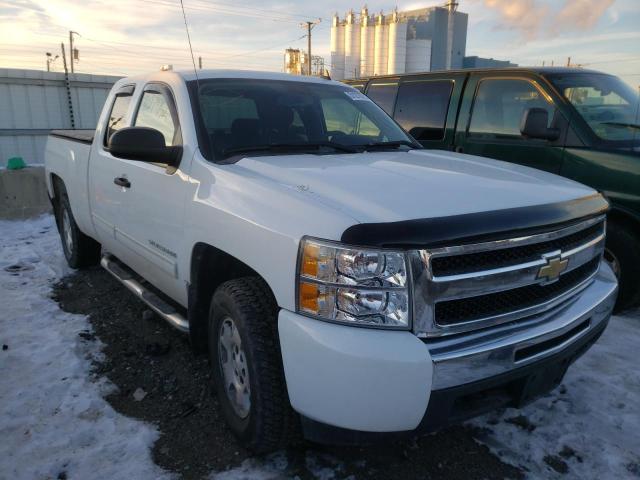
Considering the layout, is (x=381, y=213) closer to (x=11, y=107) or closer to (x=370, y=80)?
(x=370, y=80)

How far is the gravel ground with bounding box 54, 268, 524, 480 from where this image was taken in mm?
2490

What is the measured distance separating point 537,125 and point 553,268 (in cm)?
256

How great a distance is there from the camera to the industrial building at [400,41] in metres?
53.6

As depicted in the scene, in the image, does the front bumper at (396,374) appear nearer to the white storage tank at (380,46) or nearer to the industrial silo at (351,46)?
the white storage tank at (380,46)

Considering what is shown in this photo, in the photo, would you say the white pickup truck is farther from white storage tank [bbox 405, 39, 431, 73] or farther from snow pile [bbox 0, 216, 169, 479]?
white storage tank [bbox 405, 39, 431, 73]

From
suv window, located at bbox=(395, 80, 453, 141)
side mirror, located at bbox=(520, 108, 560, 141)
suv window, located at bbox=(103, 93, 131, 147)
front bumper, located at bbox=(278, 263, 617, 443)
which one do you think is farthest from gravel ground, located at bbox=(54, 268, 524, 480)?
suv window, located at bbox=(395, 80, 453, 141)

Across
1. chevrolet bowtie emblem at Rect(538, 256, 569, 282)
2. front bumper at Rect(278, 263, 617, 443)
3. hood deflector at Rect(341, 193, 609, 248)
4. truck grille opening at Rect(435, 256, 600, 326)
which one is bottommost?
front bumper at Rect(278, 263, 617, 443)

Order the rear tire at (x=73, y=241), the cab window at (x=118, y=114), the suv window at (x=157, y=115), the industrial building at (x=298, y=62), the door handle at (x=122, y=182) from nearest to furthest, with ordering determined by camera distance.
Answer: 1. the suv window at (x=157, y=115)
2. the door handle at (x=122, y=182)
3. the cab window at (x=118, y=114)
4. the rear tire at (x=73, y=241)
5. the industrial building at (x=298, y=62)

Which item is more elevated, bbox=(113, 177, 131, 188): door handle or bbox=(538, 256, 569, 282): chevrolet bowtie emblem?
bbox=(113, 177, 131, 188): door handle

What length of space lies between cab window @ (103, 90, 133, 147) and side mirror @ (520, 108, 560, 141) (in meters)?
3.24

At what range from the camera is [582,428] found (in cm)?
280

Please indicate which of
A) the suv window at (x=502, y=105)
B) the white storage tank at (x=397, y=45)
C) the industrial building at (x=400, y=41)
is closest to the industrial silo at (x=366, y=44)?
the industrial building at (x=400, y=41)

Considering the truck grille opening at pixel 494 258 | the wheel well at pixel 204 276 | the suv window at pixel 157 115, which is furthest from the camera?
the suv window at pixel 157 115

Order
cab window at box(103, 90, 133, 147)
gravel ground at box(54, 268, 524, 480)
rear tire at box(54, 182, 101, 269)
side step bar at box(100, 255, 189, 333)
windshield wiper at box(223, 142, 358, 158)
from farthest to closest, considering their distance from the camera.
→ rear tire at box(54, 182, 101, 269)
cab window at box(103, 90, 133, 147)
side step bar at box(100, 255, 189, 333)
windshield wiper at box(223, 142, 358, 158)
gravel ground at box(54, 268, 524, 480)
